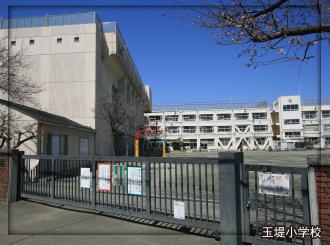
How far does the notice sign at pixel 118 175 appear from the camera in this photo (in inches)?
322

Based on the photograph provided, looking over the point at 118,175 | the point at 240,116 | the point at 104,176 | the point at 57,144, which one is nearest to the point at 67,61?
the point at 57,144

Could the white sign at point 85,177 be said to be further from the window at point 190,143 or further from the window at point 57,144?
the window at point 190,143

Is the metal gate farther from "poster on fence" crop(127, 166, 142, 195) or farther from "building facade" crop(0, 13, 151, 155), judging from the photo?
"building facade" crop(0, 13, 151, 155)

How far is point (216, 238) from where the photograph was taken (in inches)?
251

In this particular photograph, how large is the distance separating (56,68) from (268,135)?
291 ft

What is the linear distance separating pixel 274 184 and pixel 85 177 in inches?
194

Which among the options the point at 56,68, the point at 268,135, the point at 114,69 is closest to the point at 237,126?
the point at 268,135

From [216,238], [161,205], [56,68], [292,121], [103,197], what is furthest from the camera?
[292,121]

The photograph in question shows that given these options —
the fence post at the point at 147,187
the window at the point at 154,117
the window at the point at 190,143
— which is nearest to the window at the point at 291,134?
the window at the point at 190,143

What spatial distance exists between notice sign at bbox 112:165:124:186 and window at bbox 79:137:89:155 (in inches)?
761

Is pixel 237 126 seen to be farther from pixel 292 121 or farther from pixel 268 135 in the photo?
pixel 292 121

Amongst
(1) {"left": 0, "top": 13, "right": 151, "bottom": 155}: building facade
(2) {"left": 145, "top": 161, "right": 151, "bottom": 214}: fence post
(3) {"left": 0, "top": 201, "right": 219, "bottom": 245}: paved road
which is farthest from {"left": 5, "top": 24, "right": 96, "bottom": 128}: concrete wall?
(2) {"left": 145, "top": 161, "right": 151, "bottom": 214}: fence post

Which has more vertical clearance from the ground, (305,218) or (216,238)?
(305,218)

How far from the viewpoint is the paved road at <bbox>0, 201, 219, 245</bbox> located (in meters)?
6.41
